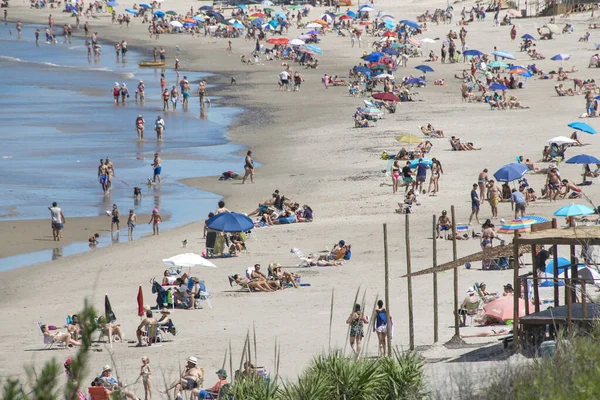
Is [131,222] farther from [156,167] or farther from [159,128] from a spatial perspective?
[159,128]

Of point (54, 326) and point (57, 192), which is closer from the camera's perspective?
point (54, 326)

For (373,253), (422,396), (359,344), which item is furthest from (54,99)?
(422,396)

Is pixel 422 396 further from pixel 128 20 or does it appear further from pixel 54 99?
pixel 128 20

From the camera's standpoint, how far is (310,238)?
2389 cm

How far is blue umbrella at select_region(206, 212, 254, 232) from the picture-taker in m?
22.2

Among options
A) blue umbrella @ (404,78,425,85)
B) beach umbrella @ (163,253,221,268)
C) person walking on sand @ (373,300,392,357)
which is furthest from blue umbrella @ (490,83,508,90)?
person walking on sand @ (373,300,392,357)

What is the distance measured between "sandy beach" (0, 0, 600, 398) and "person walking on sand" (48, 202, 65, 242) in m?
0.25

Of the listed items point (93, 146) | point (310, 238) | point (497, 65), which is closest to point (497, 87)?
point (497, 65)

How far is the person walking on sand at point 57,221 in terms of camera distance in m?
25.4

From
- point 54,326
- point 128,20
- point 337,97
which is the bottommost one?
point 54,326

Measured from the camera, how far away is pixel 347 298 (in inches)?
750

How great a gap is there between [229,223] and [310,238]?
240cm

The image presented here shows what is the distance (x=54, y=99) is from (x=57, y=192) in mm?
18645

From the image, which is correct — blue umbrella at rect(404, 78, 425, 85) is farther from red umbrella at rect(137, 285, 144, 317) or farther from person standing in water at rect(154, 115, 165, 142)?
red umbrella at rect(137, 285, 144, 317)
